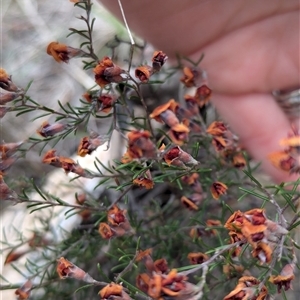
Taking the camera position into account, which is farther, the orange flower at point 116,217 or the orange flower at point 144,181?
the orange flower at point 116,217

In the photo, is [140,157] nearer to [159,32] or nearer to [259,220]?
[259,220]

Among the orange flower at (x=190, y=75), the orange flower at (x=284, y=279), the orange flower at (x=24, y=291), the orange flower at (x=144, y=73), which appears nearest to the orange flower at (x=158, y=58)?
the orange flower at (x=144, y=73)

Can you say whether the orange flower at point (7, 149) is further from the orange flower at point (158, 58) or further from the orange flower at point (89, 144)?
the orange flower at point (158, 58)

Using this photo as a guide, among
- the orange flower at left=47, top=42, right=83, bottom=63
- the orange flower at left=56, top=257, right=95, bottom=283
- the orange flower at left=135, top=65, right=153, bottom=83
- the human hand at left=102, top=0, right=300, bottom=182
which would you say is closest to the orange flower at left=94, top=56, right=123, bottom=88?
the orange flower at left=135, top=65, right=153, bottom=83

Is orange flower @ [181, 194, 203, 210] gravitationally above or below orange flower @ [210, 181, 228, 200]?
below

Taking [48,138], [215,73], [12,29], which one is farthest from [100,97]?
[12,29]

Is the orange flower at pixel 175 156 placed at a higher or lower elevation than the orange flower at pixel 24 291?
higher

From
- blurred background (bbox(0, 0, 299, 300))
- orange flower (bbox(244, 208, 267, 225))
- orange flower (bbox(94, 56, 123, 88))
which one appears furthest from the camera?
blurred background (bbox(0, 0, 299, 300))

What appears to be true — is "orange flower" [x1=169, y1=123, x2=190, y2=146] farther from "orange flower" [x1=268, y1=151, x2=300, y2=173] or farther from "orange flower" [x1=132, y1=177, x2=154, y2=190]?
"orange flower" [x1=268, y1=151, x2=300, y2=173]

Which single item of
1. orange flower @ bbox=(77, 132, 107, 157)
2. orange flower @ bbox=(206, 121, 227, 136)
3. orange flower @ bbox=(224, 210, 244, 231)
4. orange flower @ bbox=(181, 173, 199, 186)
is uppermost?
orange flower @ bbox=(77, 132, 107, 157)
